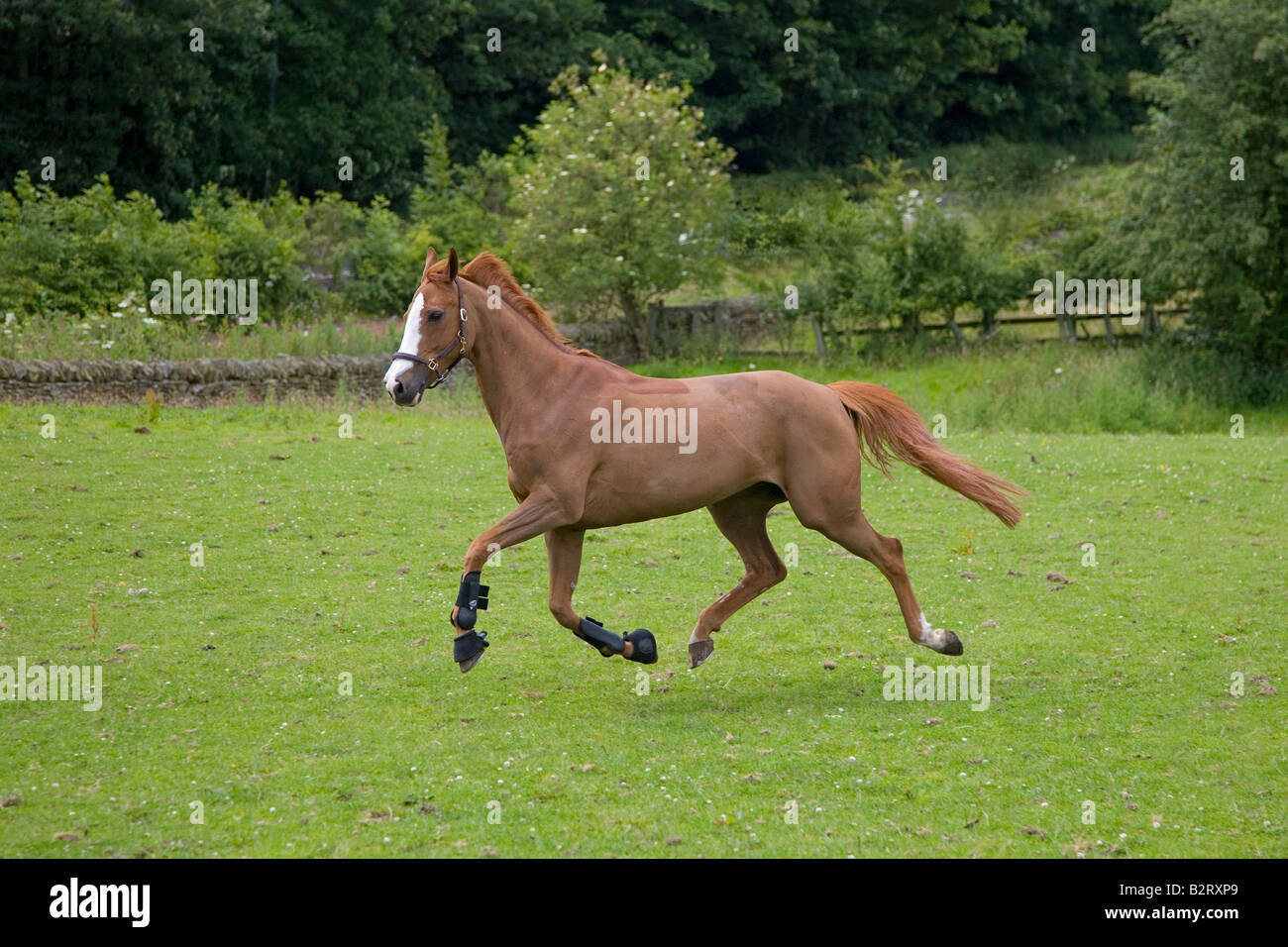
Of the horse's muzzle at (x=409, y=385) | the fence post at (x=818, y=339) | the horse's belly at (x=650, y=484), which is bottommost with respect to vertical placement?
the horse's belly at (x=650, y=484)

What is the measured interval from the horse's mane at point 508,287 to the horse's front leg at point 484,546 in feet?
3.49

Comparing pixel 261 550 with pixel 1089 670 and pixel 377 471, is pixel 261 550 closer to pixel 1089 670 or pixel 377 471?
pixel 377 471

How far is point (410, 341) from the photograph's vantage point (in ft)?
25.1

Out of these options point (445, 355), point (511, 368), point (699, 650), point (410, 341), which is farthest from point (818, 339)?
point (410, 341)

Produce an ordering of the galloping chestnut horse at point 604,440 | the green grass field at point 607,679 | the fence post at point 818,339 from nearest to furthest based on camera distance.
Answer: the green grass field at point 607,679 → the galloping chestnut horse at point 604,440 → the fence post at point 818,339

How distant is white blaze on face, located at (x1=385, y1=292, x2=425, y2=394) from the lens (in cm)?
751

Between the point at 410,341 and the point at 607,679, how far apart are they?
2596 mm

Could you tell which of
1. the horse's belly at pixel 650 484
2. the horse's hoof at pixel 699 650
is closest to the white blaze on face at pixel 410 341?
the horse's belly at pixel 650 484

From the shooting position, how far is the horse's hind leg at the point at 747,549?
8.69 meters

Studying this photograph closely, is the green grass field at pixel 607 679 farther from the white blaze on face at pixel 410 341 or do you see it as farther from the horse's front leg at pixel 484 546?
the white blaze on face at pixel 410 341

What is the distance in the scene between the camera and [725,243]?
113 ft

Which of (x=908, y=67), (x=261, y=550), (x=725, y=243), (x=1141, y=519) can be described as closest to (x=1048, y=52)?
(x=908, y=67)

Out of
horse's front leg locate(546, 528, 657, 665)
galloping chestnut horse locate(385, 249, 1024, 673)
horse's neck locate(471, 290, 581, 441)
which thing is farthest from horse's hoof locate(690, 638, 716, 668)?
horse's neck locate(471, 290, 581, 441)
